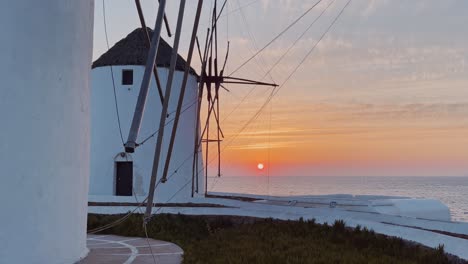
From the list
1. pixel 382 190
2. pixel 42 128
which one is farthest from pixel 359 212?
pixel 382 190

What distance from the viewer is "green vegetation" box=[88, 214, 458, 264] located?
27.3 feet

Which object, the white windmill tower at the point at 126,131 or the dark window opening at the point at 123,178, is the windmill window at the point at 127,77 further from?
the dark window opening at the point at 123,178

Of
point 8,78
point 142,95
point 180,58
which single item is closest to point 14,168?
point 8,78

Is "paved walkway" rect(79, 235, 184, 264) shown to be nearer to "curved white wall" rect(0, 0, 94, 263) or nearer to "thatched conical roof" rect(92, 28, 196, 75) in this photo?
"curved white wall" rect(0, 0, 94, 263)

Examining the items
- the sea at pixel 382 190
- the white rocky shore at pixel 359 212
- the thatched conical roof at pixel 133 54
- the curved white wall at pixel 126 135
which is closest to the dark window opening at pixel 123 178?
the curved white wall at pixel 126 135

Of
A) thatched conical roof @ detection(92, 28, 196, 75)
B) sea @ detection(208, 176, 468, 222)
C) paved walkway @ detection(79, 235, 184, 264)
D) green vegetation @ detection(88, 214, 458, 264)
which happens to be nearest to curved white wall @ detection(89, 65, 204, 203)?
thatched conical roof @ detection(92, 28, 196, 75)

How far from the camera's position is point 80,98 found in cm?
893

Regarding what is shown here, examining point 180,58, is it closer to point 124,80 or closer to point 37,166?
point 124,80

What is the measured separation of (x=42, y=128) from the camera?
26.2ft

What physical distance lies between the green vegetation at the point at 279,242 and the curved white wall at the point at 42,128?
7.48ft

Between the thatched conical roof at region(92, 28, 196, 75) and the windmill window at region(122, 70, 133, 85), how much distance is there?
1.20 ft

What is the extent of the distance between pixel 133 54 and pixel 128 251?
1283cm

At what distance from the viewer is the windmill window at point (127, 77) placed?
2112 centimetres

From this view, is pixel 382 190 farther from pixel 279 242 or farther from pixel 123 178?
pixel 279 242
